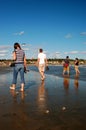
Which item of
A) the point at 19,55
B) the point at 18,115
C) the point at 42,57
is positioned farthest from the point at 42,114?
the point at 42,57

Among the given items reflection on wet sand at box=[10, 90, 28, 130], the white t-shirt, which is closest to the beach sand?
reflection on wet sand at box=[10, 90, 28, 130]

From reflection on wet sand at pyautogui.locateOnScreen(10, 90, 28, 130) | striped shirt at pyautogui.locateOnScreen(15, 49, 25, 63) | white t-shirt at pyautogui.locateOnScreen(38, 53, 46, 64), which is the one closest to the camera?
reflection on wet sand at pyautogui.locateOnScreen(10, 90, 28, 130)

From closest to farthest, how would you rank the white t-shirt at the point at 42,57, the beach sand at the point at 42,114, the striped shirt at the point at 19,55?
the beach sand at the point at 42,114, the striped shirt at the point at 19,55, the white t-shirt at the point at 42,57

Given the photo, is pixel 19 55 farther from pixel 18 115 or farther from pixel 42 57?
pixel 42 57

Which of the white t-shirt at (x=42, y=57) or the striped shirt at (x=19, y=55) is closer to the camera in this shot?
the striped shirt at (x=19, y=55)

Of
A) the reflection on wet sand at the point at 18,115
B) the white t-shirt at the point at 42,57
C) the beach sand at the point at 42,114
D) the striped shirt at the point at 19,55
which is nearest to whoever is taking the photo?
the beach sand at the point at 42,114

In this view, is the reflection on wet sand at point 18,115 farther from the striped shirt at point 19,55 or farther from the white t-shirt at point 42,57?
the white t-shirt at point 42,57

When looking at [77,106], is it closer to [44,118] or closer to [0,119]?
[44,118]

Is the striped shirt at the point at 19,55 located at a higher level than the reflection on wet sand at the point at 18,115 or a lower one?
higher

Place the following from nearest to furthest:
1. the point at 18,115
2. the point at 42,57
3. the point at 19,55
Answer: the point at 18,115, the point at 19,55, the point at 42,57

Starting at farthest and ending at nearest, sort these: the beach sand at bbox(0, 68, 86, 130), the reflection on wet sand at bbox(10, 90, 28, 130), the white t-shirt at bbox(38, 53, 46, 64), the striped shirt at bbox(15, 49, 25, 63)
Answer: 1. the white t-shirt at bbox(38, 53, 46, 64)
2. the striped shirt at bbox(15, 49, 25, 63)
3. the reflection on wet sand at bbox(10, 90, 28, 130)
4. the beach sand at bbox(0, 68, 86, 130)

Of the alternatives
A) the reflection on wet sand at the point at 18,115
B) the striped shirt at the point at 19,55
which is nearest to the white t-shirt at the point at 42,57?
the striped shirt at the point at 19,55

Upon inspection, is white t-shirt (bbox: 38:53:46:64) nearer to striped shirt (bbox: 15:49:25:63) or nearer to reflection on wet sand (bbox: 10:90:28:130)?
striped shirt (bbox: 15:49:25:63)

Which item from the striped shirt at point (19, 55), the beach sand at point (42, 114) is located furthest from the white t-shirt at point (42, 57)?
the beach sand at point (42, 114)
